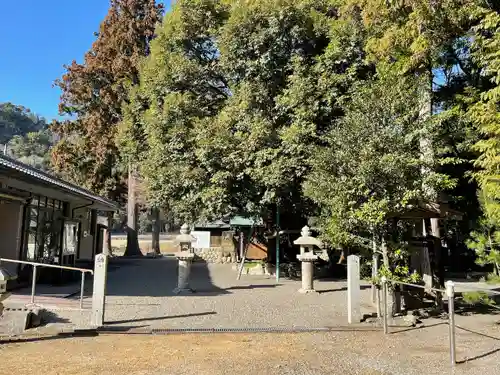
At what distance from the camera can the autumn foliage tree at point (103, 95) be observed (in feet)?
85.1

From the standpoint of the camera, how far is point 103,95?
26.2 metres

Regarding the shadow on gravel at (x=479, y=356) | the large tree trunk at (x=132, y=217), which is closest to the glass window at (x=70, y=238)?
the large tree trunk at (x=132, y=217)

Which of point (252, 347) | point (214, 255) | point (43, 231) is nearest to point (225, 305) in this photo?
point (252, 347)

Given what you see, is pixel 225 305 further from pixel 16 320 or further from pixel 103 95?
pixel 103 95

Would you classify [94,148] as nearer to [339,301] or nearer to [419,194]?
[339,301]

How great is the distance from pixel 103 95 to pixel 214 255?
11973 millimetres

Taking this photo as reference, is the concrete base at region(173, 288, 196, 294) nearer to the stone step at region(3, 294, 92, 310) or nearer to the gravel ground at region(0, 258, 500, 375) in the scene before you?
the gravel ground at region(0, 258, 500, 375)

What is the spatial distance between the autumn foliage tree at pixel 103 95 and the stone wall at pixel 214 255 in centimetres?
714

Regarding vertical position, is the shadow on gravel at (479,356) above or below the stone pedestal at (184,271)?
below

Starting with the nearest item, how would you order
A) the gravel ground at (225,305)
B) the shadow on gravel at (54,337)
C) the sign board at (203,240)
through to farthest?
the shadow on gravel at (54,337), the gravel ground at (225,305), the sign board at (203,240)

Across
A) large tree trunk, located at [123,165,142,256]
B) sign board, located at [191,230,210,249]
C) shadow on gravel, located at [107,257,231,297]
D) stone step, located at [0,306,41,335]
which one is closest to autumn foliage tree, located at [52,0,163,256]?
large tree trunk, located at [123,165,142,256]

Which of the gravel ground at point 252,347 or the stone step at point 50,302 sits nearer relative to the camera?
the gravel ground at point 252,347

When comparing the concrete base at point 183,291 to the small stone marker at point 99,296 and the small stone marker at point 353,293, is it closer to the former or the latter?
the small stone marker at point 99,296

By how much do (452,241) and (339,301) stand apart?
12.2m
